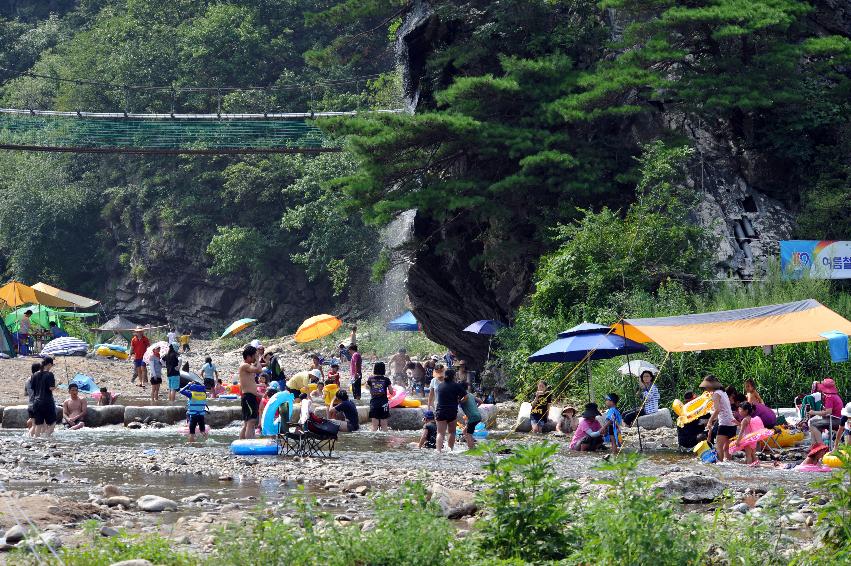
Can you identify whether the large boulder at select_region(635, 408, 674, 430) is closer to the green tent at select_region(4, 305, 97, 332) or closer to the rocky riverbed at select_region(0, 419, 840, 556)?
the rocky riverbed at select_region(0, 419, 840, 556)

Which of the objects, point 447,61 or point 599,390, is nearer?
point 599,390

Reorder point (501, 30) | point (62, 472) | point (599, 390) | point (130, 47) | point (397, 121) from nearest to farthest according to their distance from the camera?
point (62, 472) < point (599, 390) < point (397, 121) < point (501, 30) < point (130, 47)

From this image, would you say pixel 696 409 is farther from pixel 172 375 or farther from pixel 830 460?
pixel 172 375

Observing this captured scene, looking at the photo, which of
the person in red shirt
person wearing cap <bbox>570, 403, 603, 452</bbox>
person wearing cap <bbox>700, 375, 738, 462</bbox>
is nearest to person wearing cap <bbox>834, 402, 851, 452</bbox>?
person wearing cap <bbox>700, 375, 738, 462</bbox>

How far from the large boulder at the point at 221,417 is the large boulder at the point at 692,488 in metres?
10.7

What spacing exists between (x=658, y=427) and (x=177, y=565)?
1272cm

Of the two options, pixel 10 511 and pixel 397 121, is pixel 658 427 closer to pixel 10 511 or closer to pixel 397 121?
pixel 397 121

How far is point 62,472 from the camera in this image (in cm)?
A: 1280

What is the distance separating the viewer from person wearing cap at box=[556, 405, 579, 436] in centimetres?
1825

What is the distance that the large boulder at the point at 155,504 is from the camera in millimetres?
10016

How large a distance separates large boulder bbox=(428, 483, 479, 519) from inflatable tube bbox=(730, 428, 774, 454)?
5926mm

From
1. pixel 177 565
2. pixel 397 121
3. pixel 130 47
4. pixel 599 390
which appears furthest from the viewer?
pixel 130 47

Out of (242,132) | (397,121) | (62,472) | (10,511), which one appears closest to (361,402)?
(397,121)

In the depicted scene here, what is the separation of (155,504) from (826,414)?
9140mm
